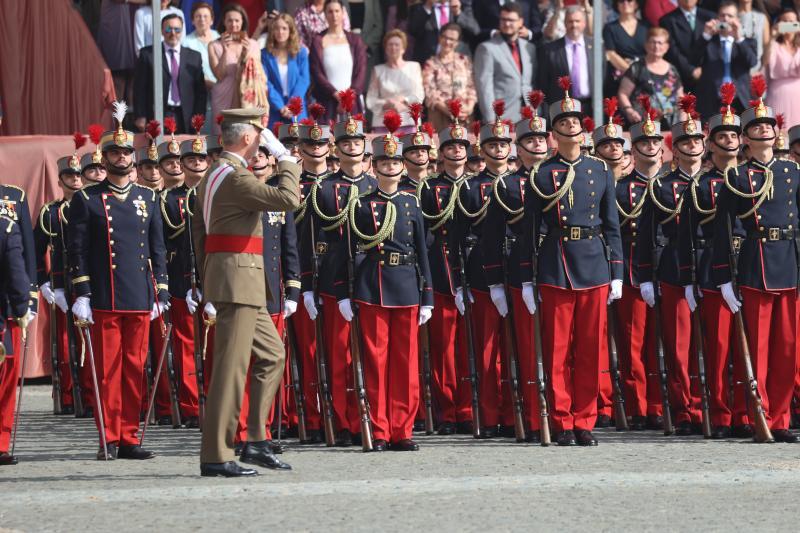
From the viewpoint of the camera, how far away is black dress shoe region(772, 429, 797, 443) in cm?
1049

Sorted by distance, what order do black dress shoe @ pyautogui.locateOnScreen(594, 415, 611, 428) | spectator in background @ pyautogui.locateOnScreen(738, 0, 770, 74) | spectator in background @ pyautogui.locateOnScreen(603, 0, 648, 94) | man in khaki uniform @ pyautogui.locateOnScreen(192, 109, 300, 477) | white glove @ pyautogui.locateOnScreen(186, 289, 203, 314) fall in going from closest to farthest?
man in khaki uniform @ pyautogui.locateOnScreen(192, 109, 300, 477)
white glove @ pyautogui.locateOnScreen(186, 289, 203, 314)
black dress shoe @ pyautogui.locateOnScreen(594, 415, 611, 428)
spectator in background @ pyautogui.locateOnScreen(603, 0, 648, 94)
spectator in background @ pyautogui.locateOnScreen(738, 0, 770, 74)

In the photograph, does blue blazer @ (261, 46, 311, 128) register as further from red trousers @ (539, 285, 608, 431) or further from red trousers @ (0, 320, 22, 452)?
red trousers @ (0, 320, 22, 452)

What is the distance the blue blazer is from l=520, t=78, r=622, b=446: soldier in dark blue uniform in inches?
202

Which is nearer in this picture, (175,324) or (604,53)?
(175,324)

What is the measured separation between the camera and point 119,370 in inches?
393

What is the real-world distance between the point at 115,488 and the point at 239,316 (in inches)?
41.9

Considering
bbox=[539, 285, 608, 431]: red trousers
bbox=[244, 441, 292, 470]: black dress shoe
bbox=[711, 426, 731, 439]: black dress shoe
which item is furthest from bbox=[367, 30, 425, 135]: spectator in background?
bbox=[244, 441, 292, 470]: black dress shoe

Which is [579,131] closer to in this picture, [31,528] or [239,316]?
[239,316]

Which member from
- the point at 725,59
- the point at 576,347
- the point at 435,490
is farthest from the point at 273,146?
the point at 725,59

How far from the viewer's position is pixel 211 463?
28.9ft

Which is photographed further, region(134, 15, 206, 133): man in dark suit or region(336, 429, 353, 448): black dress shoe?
region(134, 15, 206, 133): man in dark suit

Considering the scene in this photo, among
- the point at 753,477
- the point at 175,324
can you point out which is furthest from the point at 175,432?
the point at 753,477

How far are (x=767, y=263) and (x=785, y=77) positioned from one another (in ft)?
19.4

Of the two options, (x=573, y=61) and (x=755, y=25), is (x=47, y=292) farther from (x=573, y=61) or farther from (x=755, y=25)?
(x=755, y=25)
